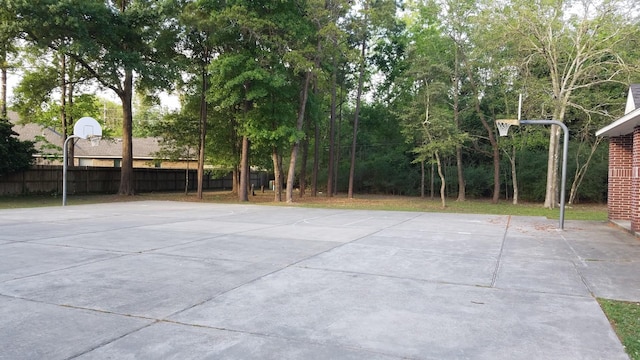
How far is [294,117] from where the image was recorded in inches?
816

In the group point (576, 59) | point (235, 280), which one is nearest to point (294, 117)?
point (576, 59)

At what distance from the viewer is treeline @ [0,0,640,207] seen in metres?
17.6

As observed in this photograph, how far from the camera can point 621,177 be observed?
1241 cm

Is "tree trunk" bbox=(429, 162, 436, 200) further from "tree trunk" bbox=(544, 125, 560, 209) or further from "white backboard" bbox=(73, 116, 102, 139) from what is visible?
"white backboard" bbox=(73, 116, 102, 139)

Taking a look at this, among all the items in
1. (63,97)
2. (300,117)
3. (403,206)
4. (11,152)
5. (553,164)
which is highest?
(63,97)

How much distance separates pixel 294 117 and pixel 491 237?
13.1 metres

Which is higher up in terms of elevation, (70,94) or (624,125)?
(70,94)

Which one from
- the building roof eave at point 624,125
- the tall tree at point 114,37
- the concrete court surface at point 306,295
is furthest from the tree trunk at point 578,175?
the tall tree at point 114,37

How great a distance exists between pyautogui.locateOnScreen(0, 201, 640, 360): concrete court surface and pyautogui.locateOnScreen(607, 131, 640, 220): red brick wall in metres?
3.86

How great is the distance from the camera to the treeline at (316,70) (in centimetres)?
1759

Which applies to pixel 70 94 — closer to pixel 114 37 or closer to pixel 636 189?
pixel 114 37

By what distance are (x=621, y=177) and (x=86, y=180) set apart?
24.4 m

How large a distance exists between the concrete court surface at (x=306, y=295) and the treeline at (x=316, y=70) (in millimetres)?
11002

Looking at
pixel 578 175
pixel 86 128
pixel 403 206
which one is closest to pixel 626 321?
pixel 403 206
